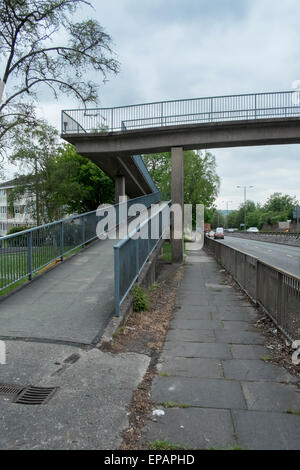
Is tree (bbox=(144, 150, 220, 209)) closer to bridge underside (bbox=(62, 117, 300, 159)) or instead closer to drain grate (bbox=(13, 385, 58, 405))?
bridge underside (bbox=(62, 117, 300, 159))

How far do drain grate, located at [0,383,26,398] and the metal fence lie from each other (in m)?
3.47

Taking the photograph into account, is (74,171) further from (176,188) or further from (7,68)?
(7,68)

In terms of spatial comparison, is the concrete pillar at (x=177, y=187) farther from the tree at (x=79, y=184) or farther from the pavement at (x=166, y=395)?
the pavement at (x=166, y=395)

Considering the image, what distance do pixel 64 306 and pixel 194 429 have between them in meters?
3.68

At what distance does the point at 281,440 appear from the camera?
260 cm

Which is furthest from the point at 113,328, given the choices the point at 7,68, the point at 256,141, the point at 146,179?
the point at 146,179

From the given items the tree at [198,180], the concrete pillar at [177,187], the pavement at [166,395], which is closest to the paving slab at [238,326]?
the pavement at [166,395]

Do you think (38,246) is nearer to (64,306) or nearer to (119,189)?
(64,306)

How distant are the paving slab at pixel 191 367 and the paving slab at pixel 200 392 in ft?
0.46

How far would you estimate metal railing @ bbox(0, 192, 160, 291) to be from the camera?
21.5 ft

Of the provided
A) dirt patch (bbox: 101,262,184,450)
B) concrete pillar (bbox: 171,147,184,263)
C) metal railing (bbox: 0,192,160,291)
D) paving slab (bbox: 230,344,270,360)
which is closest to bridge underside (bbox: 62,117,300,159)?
concrete pillar (bbox: 171,147,184,263)

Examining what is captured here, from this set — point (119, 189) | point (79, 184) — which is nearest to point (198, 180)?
point (79, 184)

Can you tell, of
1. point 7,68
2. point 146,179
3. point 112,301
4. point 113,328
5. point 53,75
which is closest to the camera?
point 113,328
